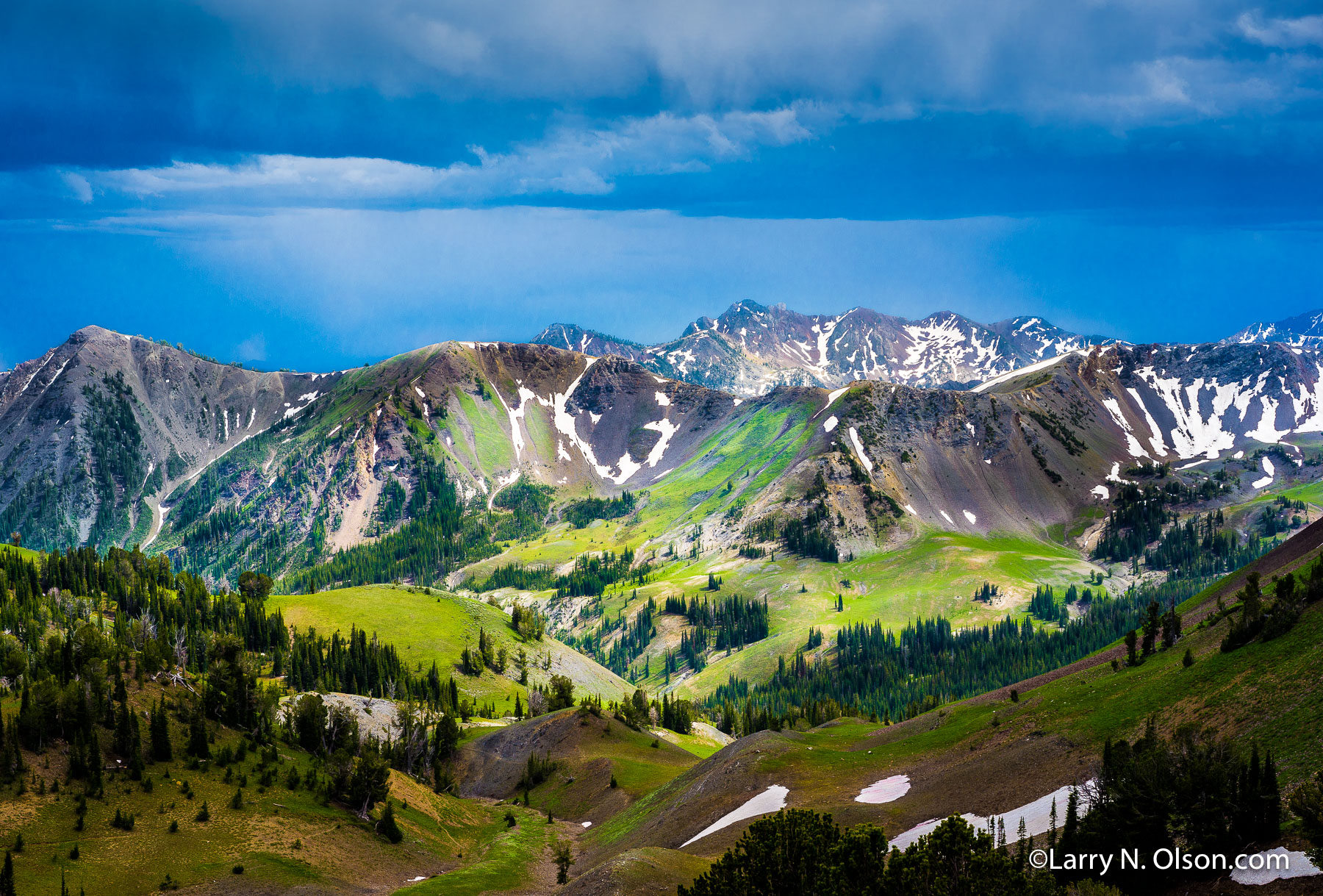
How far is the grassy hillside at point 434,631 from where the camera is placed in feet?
557

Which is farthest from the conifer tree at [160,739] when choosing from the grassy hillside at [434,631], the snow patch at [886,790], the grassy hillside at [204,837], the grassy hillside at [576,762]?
the grassy hillside at [434,631]

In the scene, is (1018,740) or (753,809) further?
(753,809)

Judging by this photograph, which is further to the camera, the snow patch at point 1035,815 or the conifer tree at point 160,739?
the conifer tree at point 160,739

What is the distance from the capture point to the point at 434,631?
182m

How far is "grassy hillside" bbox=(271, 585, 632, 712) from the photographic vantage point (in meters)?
170

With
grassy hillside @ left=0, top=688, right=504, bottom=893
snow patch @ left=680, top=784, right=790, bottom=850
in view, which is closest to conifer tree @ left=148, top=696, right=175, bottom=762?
grassy hillside @ left=0, top=688, right=504, bottom=893

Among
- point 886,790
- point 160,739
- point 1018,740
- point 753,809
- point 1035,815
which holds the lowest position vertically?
point 753,809

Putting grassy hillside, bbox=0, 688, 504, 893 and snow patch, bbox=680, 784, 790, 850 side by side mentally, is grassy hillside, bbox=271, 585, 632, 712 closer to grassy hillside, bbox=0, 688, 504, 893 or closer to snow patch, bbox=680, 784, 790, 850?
grassy hillside, bbox=0, 688, 504, 893

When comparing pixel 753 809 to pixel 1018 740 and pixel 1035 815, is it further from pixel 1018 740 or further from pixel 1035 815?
pixel 1035 815

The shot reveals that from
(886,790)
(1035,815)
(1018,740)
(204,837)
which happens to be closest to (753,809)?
(886,790)

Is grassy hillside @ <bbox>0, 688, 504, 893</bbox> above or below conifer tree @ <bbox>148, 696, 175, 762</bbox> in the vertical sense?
below

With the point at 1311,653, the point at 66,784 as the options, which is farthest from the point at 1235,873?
the point at 66,784

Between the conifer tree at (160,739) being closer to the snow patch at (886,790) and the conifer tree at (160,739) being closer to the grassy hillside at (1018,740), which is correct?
the grassy hillside at (1018,740)

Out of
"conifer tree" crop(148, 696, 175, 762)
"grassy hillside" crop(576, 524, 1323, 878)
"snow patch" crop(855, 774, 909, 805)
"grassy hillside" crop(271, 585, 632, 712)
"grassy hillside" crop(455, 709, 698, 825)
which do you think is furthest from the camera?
"grassy hillside" crop(271, 585, 632, 712)
